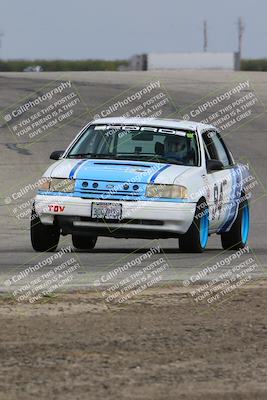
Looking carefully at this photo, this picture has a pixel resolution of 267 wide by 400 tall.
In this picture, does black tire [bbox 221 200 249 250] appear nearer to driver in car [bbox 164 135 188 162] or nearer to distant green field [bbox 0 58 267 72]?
driver in car [bbox 164 135 188 162]

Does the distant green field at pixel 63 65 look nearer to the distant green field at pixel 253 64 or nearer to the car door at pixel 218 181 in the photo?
the distant green field at pixel 253 64

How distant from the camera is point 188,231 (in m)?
13.9

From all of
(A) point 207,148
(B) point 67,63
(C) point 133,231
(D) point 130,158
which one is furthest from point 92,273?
(B) point 67,63

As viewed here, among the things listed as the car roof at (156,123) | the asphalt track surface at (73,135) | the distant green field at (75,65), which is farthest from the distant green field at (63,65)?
the car roof at (156,123)

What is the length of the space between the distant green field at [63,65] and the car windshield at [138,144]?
302 feet

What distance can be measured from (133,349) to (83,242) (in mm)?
7600

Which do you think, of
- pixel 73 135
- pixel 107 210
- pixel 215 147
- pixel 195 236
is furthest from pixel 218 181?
pixel 73 135

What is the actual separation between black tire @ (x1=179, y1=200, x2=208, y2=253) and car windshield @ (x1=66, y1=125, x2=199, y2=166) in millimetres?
740

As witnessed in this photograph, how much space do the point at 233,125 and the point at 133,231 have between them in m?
19.6

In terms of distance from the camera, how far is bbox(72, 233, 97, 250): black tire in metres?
15.3

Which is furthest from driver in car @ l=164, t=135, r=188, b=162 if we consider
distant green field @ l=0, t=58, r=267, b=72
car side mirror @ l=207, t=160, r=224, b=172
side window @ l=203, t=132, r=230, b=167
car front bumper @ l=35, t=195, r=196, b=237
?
distant green field @ l=0, t=58, r=267, b=72

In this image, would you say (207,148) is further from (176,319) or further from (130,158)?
(176,319)

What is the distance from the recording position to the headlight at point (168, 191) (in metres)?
13.7

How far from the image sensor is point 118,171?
45.3 feet
